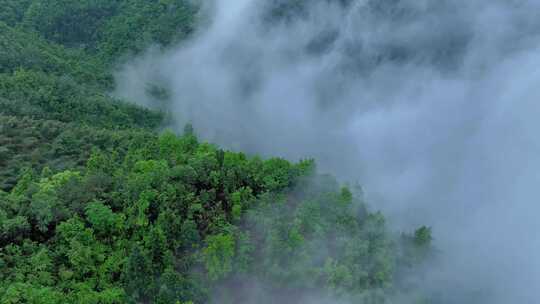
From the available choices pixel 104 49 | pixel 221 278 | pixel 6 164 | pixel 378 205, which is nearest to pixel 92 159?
pixel 6 164

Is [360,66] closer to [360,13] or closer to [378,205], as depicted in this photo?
[360,13]

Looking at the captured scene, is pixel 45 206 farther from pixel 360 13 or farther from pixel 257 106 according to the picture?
pixel 360 13

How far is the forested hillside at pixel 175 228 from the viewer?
29547mm

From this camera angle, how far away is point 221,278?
A: 32.5 metres

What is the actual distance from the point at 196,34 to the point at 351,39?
124ft

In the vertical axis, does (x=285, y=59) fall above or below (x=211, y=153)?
above

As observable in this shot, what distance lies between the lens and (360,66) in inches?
4668

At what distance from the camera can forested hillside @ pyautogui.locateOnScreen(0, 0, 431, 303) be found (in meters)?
29.5

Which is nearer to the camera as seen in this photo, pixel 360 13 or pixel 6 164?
pixel 6 164

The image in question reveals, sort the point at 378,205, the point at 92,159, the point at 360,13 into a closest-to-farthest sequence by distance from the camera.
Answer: the point at 92,159
the point at 378,205
the point at 360,13

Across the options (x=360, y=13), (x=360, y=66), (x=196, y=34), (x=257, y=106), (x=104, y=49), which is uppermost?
(x=360, y=13)

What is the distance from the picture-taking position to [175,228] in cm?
3288

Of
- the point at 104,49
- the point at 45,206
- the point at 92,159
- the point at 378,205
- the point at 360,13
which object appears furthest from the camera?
the point at 360,13

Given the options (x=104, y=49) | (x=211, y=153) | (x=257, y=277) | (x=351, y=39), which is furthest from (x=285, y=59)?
(x=257, y=277)
